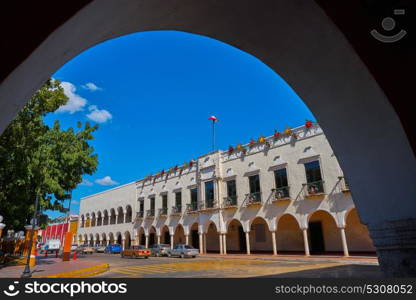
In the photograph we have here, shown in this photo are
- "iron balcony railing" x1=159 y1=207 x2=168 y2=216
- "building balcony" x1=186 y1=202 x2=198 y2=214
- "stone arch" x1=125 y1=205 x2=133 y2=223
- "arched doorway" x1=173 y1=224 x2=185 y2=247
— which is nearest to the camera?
"building balcony" x1=186 y1=202 x2=198 y2=214

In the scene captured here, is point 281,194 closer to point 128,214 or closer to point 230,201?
point 230,201

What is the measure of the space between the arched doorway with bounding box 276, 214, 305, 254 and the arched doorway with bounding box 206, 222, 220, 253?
7642 millimetres

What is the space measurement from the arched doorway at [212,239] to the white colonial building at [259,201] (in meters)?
0.11

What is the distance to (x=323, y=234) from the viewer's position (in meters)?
22.3

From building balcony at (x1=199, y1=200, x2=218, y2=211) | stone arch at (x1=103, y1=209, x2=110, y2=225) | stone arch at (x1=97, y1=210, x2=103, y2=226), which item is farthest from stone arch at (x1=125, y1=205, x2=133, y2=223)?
building balcony at (x1=199, y1=200, x2=218, y2=211)

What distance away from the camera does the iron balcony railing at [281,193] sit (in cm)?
2223

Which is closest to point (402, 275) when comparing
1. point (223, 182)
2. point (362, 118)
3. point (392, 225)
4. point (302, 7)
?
point (392, 225)

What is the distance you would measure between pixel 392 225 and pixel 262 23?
2.44 m

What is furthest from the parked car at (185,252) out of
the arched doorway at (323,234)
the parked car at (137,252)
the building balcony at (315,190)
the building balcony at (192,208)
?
the building balcony at (315,190)

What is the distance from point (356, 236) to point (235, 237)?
11.4 m

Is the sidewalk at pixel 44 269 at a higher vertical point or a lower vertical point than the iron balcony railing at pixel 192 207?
lower

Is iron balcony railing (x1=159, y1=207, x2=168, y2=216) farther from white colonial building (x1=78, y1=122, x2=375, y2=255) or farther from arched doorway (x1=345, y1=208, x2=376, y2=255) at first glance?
arched doorway (x1=345, y1=208, x2=376, y2=255)

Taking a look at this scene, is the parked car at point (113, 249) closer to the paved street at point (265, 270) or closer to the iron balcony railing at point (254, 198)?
the iron balcony railing at point (254, 198)

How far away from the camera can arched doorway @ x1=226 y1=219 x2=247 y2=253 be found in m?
27.6
